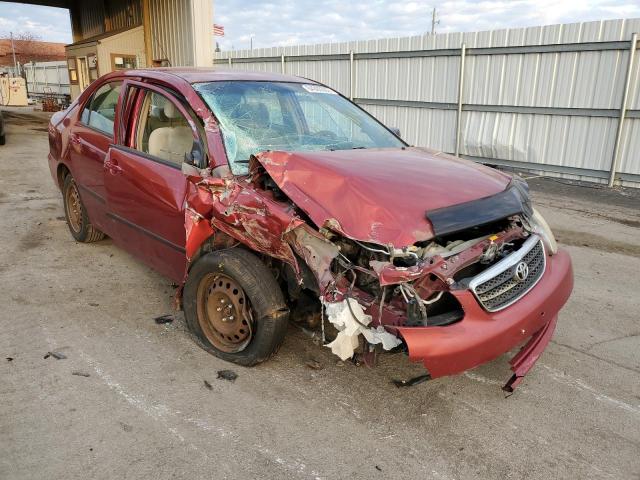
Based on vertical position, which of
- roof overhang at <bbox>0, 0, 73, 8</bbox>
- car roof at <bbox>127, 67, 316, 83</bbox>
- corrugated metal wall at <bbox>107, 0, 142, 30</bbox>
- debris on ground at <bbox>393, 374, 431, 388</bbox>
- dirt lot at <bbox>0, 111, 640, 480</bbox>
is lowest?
dirt lot at <bbox>0, 111, 640, 480</bbox>

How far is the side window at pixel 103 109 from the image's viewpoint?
14.1 ft

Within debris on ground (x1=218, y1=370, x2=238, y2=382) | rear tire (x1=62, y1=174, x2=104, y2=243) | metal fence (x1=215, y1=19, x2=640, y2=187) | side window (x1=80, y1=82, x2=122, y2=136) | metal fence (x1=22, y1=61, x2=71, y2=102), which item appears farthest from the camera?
metal fence (x1=22, y1=61, x2=71, y2=102)

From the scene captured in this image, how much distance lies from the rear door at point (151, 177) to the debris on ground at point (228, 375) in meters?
0.79

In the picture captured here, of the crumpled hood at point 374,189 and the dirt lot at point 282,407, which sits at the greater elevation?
the crumpled hood at point 374,189

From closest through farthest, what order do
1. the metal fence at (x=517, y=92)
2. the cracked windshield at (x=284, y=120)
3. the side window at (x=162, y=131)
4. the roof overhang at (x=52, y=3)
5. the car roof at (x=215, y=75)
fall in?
the cracked windshield at (x=284, y=120) < the side window at (x=162, y=131) < the car roof at (x=215, y=75) < the metal fence at (x=517, y=92) < the roof overhang at (x=52, y=3)

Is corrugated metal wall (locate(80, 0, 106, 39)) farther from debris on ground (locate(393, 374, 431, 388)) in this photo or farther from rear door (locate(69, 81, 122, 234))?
debris on ground (locate(393, 374, 431, 388))

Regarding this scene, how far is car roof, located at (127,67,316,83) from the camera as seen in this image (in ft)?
12.3

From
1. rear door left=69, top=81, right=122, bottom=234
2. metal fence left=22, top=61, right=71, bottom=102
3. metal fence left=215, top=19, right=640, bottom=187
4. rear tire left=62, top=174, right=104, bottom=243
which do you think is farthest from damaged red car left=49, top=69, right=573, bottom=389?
metal fence left=22, top=61, right=71, bottom=102

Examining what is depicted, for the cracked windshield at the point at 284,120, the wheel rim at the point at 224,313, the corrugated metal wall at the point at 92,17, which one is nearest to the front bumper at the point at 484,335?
the wheel rim at the point at 224,313

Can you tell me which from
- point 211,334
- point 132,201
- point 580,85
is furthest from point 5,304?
point 580,85

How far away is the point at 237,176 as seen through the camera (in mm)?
3105

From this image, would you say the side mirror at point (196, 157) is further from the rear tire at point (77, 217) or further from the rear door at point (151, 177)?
the rear tire at point (77, 217)

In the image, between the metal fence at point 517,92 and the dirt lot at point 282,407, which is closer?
the dirt lot at point 282,407

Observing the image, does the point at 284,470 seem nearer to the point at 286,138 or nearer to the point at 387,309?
the point at 387,309
